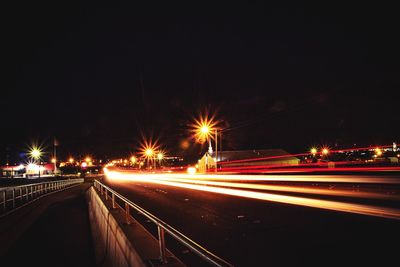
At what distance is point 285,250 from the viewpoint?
7.44m

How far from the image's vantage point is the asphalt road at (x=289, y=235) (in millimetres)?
6754

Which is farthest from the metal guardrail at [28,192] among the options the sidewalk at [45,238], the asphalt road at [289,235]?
the asphalt road at [289,235]

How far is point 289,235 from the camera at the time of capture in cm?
892

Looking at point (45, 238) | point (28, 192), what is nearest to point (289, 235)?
point (45, 238)

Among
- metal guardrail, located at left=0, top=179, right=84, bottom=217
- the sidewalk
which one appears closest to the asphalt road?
the sidewalk

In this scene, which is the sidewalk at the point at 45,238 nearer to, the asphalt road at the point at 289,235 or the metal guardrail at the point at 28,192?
the metal guardrail at the point at 28,192

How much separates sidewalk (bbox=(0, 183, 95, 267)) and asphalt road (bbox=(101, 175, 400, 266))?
3.19m

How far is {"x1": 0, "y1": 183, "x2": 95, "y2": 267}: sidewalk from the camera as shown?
35.9ft

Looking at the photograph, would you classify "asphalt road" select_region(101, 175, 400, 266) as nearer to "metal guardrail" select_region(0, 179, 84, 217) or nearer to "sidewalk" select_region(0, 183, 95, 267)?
"sidewalk" select_region(0, 183, 95, 267)

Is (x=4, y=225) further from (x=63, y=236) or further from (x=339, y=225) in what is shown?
(x=339, y=225)

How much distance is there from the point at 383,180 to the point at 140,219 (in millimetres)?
11890

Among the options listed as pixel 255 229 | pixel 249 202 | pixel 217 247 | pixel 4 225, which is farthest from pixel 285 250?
pixel 4 225

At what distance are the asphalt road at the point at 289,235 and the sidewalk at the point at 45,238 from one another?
10.5ft

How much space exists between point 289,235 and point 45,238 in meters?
10.1
